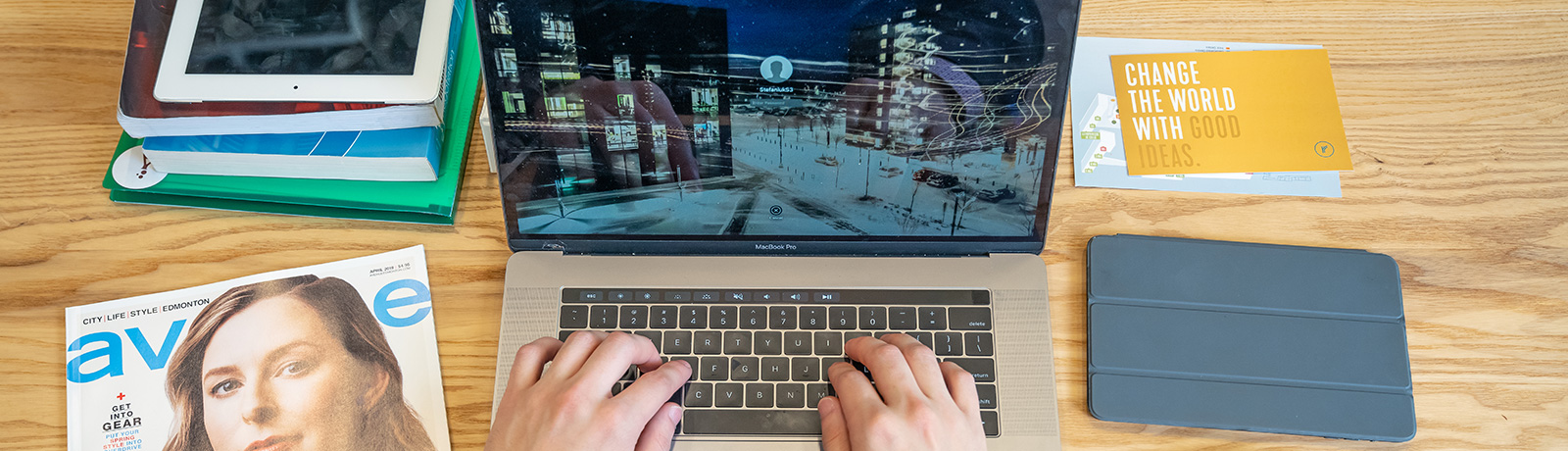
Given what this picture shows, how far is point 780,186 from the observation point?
70 centimetres

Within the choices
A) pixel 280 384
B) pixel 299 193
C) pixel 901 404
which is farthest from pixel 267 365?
pixel 901 404

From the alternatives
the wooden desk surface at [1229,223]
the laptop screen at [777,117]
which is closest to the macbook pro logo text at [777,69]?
the laptop screen at [777,117]

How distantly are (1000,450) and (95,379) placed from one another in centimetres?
72

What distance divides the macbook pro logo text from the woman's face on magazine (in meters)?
0.40

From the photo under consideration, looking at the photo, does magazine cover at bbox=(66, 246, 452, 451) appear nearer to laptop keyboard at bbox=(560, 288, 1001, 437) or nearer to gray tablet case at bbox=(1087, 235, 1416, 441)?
laptop keyboard at bbox=(560, 288, 1001, 437)

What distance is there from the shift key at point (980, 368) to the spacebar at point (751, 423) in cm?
12

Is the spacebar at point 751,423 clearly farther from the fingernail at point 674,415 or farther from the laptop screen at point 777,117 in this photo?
the laptop screen at point 777,117

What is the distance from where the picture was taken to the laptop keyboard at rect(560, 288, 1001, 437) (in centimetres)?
67

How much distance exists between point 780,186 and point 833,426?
7.6 inches

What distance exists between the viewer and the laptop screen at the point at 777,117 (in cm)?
62

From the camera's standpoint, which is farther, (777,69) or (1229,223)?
(1229,223)

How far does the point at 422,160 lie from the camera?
2.48 ft

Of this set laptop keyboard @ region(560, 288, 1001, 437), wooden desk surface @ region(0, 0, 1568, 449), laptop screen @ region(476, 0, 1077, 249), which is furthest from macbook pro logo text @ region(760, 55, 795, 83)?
wooden desk surface @ region(0, 0, 1568, 449)

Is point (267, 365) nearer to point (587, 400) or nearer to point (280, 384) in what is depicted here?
point (280, 384)
